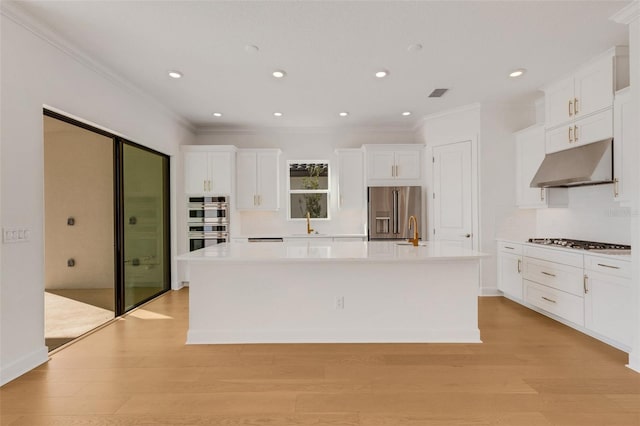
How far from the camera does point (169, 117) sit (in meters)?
4.89

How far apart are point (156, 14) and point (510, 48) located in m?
3.18

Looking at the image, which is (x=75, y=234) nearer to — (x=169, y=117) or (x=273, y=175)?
(x=169, y=117)

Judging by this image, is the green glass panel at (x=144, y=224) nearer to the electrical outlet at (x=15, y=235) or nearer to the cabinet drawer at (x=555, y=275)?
the electrical outlet at (x=15, y=235)

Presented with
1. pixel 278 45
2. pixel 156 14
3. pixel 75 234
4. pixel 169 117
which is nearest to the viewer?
pixel 156 14

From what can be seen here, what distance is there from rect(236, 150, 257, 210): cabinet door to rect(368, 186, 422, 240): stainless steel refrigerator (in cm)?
205

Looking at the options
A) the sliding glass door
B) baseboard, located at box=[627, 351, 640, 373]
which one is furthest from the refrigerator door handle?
the sliding glass door

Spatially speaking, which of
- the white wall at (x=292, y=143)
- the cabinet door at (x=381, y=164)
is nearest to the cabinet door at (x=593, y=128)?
the cabinet door at (x=381, y=164)

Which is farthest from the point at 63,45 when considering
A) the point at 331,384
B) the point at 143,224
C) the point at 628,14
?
the point at 628,14

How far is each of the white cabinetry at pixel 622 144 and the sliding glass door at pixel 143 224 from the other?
533 cm

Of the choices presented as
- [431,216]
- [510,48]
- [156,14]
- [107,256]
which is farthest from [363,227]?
[156,14]

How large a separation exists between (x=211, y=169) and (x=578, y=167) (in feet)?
16.4

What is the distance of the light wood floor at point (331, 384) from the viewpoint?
1.95 metres

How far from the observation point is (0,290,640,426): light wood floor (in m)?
1.95

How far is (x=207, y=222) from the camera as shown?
5.35 meters
